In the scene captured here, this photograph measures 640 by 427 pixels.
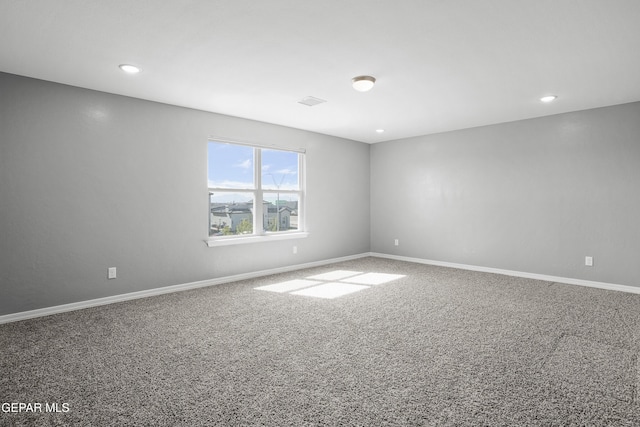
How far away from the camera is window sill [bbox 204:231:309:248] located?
4613mm

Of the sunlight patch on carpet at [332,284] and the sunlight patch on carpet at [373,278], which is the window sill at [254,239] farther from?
the sunlight patch on carpet at [373,278]

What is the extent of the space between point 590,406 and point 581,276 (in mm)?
3435

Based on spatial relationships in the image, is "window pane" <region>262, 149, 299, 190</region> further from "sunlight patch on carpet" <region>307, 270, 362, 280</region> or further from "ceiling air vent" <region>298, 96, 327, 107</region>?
"sunlight patch on carpet" <region>307, 270, 362, 280</region>

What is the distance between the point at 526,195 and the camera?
197 inches

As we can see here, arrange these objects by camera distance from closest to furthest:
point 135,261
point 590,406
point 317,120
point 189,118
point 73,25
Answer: point 590,406 → point 73,25 → point 135,261 → point 189,118 → point 317,120

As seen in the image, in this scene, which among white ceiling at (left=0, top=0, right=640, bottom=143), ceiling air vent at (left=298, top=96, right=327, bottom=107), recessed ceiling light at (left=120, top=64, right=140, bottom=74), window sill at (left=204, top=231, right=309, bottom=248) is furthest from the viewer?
window sill at (left=204, top=231, right=309, bottom=248)

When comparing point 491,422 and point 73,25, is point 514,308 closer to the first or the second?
point 491,422

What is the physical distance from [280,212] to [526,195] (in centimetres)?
375

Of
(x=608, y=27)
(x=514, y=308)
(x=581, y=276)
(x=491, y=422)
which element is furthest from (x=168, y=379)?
(x=581, y=276)

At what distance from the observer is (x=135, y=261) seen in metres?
3.95

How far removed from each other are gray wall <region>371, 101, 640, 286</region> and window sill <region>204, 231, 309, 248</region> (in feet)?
6.56

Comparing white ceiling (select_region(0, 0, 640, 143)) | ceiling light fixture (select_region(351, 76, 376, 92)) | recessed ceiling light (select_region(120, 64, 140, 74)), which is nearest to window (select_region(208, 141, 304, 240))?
white ceiling (select_region(0, 0, 640, 143))

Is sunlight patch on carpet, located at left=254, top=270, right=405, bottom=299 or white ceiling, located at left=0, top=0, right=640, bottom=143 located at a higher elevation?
white ceiling, located at left=0, top=0, right=640, bottom=143

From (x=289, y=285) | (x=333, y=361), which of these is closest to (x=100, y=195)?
(x=289, y=285)
